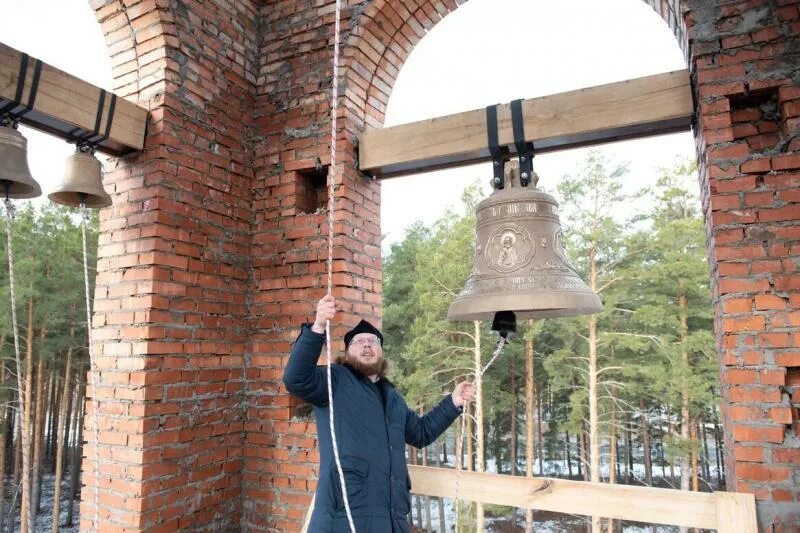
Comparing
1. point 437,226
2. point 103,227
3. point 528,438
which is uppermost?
point 437,226

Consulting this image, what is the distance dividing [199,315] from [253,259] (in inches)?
22.1

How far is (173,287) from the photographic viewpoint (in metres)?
2.76

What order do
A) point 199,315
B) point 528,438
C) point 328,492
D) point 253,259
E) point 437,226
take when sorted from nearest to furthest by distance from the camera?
1. point 328,492
2. point 199,315
3. point 253,259
4. point 528,438
5. point 437,226

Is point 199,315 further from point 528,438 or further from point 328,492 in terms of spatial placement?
point 528,438

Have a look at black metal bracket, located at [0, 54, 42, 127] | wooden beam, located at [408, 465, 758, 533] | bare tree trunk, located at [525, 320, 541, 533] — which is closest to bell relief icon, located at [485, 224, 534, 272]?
wooden beam, located at [408, 465, 758, 533]

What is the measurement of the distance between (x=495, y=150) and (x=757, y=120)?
1251 millimetres

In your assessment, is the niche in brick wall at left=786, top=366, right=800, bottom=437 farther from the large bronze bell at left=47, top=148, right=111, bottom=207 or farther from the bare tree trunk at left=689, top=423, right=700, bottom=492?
the bare tree trunk at left=689, top=423, right=700, bottom=492

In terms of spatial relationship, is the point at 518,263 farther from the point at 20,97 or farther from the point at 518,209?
the point at 20,97

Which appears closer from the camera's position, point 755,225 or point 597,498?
point 597,498

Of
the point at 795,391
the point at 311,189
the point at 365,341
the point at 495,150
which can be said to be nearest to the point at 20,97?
the point at 311,189

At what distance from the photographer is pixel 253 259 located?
3320 mm

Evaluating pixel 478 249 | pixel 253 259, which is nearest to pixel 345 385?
pixel 478 249

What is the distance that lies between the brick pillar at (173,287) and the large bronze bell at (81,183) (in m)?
0.25

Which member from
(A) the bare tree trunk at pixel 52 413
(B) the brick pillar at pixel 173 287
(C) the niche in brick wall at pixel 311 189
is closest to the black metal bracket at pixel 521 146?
(C) the niche in brick wall at pixel 311 189
